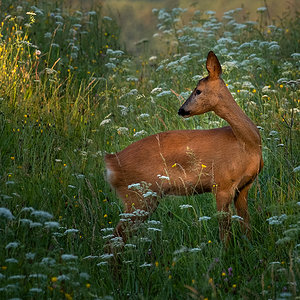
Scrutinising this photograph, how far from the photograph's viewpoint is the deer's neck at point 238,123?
5129 millimetres

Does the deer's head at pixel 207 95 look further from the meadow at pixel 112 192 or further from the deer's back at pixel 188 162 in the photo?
the meadow at pixel 112 192

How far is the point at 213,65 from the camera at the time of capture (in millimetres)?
5250

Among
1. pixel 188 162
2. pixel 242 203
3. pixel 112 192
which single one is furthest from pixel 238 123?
pixel 112 192

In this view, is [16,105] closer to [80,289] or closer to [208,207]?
[208,207]

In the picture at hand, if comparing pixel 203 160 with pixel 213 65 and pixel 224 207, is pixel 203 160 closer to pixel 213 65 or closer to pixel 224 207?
pixel 224 207

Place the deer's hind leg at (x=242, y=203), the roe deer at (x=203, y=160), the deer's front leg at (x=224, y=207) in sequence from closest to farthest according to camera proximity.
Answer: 1. the deer's front leg at (x=224, y=207)
2. the roe deer at (x=203, y=160)
3. the deer's hind leg at (x=242, y=203)

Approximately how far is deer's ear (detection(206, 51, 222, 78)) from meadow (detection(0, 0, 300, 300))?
2.12ft

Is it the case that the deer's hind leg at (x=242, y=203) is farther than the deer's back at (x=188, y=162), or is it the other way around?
Result: the deer's hind leg at (x=242, y=203)

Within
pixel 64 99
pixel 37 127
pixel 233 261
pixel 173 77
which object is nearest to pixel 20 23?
pixel 64 99

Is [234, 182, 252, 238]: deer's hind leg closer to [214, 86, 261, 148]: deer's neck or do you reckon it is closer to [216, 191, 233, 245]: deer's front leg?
[216, 191, 233, 245]: deer's front leg

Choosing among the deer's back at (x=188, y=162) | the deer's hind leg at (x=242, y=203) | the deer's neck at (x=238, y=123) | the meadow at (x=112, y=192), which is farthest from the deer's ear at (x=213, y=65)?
the deer's hind leg at (x=242, y=203)

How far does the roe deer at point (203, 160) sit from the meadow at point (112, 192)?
19cm

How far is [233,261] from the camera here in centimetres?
468

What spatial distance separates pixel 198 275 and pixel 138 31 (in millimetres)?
13289
